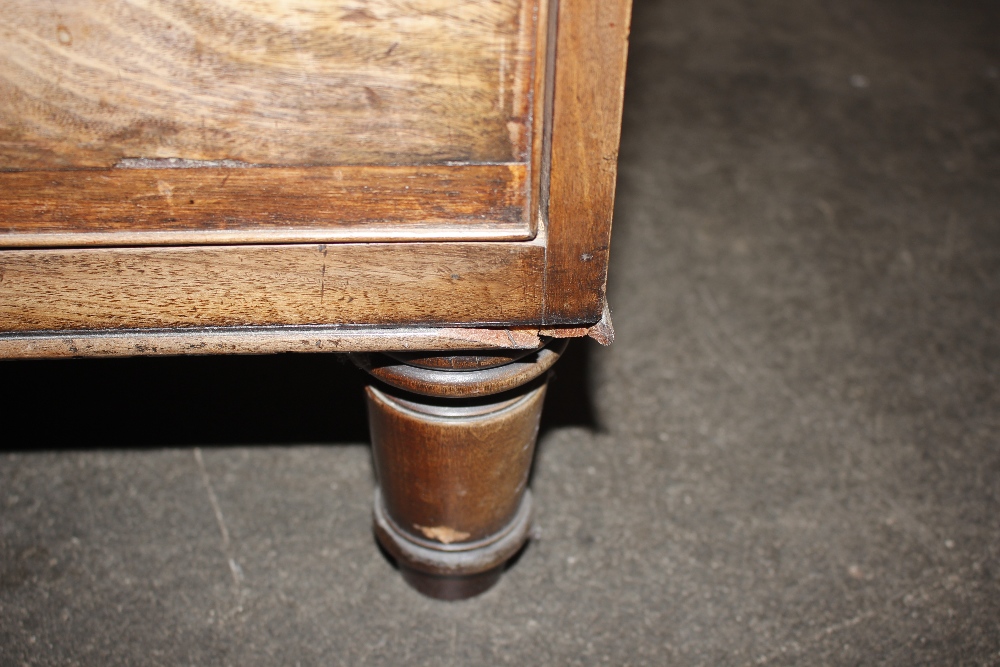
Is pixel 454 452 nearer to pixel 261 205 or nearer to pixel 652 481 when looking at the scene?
pixel 261 205

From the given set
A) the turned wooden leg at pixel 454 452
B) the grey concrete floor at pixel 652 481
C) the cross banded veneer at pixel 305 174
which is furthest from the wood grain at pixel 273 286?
the grey concrete floor at pixel 652 481

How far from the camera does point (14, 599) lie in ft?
3.22

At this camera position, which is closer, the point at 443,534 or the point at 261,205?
the point at 261,205

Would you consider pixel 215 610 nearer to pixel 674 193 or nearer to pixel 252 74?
pixel 252 74

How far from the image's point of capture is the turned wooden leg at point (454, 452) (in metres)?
0.72

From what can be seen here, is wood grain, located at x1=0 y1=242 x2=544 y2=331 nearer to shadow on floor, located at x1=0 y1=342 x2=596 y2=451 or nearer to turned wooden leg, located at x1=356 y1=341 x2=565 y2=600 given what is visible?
turned wooden leg, located at x1=356 y1=341 x2=565 y2=600

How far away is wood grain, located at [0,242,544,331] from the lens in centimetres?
57

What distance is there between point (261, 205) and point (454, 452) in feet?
1.02

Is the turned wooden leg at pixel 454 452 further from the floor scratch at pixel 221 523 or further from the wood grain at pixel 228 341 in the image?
the floor scratch at pixel 221 523

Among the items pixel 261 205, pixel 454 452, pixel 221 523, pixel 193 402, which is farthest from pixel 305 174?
pixel 193 402

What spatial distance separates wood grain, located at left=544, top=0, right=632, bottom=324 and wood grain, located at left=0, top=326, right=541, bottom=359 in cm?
8

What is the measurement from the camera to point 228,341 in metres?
0.61

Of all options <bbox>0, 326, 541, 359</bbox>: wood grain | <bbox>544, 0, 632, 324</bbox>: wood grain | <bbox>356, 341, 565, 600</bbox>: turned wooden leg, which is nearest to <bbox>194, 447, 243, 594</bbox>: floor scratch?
<bbox>356, 341, 565, 600</bbox>: turned wooden leg

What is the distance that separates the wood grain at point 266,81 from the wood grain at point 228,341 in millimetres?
127
